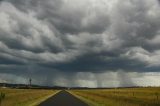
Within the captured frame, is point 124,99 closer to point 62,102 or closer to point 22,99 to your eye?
point 22,99

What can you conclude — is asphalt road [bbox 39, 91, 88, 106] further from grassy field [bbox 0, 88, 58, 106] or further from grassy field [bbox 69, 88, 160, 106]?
grassy field [bbox 69, 88, 160, 106]

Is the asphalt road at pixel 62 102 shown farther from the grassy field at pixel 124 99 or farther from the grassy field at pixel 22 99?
the grassy field at pixel 124 99

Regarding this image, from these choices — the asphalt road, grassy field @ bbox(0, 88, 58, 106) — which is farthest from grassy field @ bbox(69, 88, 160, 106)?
grassy field @ bbox(0, 88, 58, 106)

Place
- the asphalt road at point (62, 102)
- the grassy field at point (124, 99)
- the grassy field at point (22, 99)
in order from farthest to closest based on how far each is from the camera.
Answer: the grassy field at point (124, 99)
the grassy field at point (22, 99)
the asphalt road at point (62, 102)

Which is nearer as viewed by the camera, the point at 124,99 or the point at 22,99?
the point at 22,99

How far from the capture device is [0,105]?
4491 centimetres

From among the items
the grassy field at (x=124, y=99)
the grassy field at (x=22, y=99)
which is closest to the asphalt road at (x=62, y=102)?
the grassy field at (x=22, y=99)

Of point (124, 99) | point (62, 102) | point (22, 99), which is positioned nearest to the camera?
point (62, 102)

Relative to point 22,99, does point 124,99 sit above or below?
above

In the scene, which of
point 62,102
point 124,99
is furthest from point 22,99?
point 124,99

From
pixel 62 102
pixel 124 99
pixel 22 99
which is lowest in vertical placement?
pixel 62 102


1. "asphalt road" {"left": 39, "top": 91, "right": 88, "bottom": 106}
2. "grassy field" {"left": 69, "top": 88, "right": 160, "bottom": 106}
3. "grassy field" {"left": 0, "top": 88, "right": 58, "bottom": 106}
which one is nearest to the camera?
"asphalt road" {"left": 39, "top": 91, "right": 88, "bottom": 106}

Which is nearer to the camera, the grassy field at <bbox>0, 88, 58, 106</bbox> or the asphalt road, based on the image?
the asphalt road

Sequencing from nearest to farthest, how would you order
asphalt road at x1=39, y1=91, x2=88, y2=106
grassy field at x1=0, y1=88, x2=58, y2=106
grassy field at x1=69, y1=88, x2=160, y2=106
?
1. asphalt road at x1=39, y1=91, x2=88, y2=106
2. grassy field at x1=0, y1=88, x2=58, y2=106
3. grassy field at x1=69, y1=88, x2=160, y2=106
